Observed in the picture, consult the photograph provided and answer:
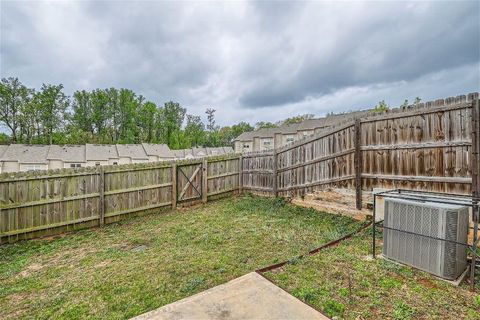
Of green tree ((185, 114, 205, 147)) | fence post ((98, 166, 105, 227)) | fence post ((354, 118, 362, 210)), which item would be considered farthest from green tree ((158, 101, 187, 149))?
fence post ((354, 118, 362, 210))

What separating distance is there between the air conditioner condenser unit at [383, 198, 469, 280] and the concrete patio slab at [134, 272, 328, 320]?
1852mm

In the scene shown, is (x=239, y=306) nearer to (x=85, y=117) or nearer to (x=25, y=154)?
(x=25, y=154)

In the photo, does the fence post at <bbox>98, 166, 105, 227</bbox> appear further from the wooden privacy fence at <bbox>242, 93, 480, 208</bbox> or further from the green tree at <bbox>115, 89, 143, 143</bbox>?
the green tree at <bbox>115, 89, 143, 143</bbox>

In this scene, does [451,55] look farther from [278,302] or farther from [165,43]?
[165,43]

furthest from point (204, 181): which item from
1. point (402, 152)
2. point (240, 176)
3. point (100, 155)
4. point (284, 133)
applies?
point (100, 155)

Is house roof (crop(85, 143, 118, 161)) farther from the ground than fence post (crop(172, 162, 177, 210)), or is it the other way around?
house roof (crop(85, 143, 118, 161))

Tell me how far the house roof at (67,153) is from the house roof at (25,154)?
2.12ft

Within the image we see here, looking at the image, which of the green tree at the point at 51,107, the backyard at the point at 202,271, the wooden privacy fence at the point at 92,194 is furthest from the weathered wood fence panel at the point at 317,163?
the green tree at the point at 51,107

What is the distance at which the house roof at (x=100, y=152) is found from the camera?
94.6 ft

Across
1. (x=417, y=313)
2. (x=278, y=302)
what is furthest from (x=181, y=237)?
(x=417, y=313)

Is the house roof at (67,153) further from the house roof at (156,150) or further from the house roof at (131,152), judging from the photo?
the house roof at (156,150)

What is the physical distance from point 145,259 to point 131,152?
31145 mm

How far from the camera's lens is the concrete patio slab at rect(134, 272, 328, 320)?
6.97ft

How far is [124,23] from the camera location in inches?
344
